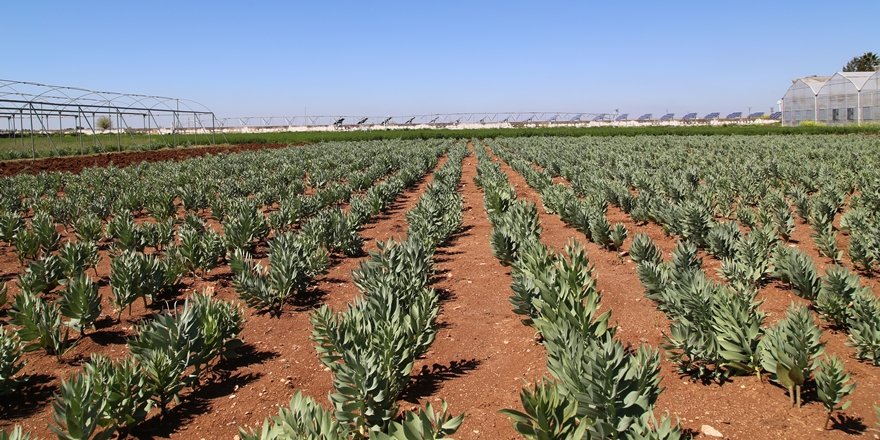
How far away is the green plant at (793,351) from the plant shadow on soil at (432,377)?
2123 millimetres

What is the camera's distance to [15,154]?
29.4 meters

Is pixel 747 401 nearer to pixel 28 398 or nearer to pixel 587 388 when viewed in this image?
pixel 587 388

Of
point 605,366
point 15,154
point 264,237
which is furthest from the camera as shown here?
point 15,154

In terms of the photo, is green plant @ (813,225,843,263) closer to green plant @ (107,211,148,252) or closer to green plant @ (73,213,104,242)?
green plant @ (107,211,148,252)

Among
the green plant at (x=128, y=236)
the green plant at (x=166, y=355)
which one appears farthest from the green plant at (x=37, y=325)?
the green plant at (x=128, y=236)

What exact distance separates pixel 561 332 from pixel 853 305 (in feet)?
9.63

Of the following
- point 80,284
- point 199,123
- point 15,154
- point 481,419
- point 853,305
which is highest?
point 199,123

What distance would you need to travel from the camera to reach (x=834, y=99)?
164ft

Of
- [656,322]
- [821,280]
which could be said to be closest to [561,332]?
[656,322]

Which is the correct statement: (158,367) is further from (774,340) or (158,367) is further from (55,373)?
(774,340)

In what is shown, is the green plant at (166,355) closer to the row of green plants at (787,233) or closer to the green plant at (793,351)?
the green plant at (793,351)

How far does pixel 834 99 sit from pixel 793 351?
57613 millimetres

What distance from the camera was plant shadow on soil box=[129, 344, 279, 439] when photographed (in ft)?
12.8

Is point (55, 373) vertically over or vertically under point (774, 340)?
under
